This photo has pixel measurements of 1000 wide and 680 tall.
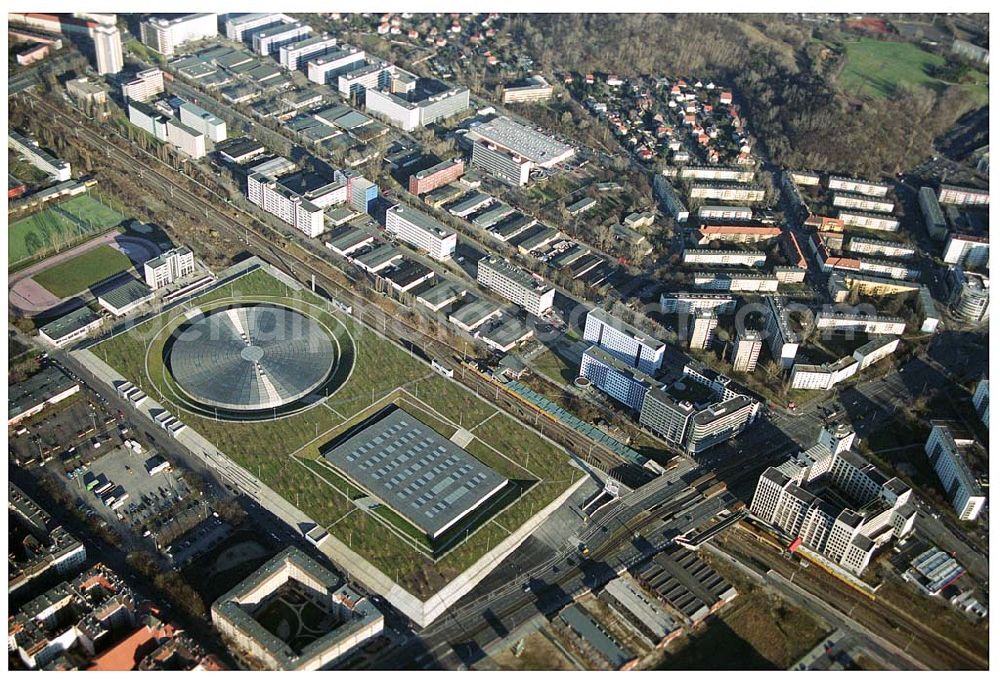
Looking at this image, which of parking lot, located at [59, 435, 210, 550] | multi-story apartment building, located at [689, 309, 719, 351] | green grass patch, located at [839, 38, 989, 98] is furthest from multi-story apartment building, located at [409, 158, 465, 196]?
green grass patch, located at [839, 38, 989, 98]

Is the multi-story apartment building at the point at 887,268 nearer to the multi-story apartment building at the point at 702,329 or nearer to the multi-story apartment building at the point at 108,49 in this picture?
the multi-story apartment building at the point at 702,329

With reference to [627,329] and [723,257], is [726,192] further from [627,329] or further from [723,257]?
[627,329]

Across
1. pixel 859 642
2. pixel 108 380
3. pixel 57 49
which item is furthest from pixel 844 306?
pixel 57 49

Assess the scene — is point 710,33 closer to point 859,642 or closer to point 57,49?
point 57,49

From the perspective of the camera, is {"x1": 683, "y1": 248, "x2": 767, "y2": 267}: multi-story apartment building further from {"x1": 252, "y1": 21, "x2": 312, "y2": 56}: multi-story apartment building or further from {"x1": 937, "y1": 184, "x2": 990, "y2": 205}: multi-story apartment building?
{"x1": 252, "y1": 21, "x2": 312, "y2": 56}: multi-story apartment building

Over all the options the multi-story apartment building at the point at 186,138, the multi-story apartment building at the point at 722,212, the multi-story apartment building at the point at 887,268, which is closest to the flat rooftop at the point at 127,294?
the multi-story apartment building at the point at 186,138
